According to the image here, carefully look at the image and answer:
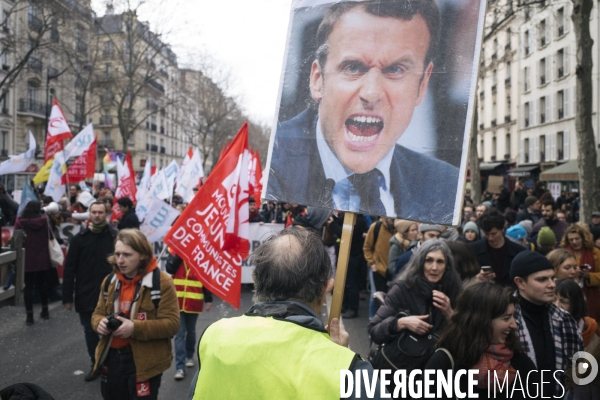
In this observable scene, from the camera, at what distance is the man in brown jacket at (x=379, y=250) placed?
7.23 metres

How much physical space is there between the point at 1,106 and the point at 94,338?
3711 cm

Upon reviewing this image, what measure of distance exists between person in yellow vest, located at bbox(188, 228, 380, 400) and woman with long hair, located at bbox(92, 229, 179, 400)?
1872mm

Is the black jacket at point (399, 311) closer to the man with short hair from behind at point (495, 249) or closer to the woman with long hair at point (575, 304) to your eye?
the woman with long hair at point (575, 304)

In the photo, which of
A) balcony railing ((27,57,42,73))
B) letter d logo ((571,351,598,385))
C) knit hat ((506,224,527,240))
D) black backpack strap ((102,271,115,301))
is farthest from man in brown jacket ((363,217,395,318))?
balcony railing ((27,57,42,73))

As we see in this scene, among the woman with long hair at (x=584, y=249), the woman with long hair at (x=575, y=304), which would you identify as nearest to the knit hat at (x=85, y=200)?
the woman with long hair at (x=584, y=249)

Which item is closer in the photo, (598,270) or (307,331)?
(307,331)

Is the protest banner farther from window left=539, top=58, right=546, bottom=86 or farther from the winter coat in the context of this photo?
window left=539, top=58, right=546, bottom=86

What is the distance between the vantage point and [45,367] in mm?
5664

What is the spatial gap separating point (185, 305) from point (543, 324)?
3.55 meters

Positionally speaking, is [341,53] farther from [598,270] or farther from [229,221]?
[598,270]

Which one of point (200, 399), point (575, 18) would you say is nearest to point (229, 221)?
point (200, 399)

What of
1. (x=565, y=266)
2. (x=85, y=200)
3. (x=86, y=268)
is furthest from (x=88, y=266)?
(x=85, y=200)

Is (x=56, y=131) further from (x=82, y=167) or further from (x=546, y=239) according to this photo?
(x=546, y=239)

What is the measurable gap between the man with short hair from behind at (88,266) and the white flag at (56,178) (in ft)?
23.6
